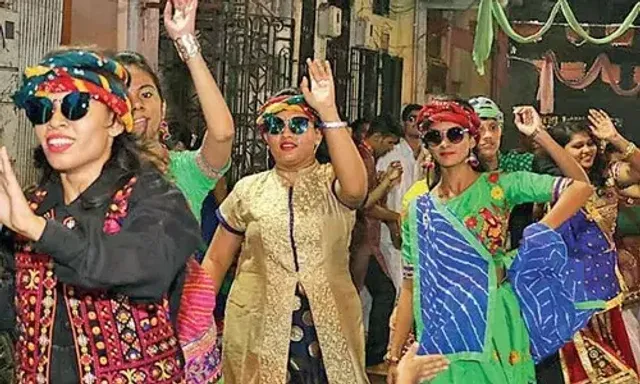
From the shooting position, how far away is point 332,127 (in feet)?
13.8

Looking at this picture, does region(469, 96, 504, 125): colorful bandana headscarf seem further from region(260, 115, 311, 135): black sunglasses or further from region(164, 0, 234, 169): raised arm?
region(164, 0, 234, 169): raised arm

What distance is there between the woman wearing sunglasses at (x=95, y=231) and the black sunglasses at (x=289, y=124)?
1800 millimetres

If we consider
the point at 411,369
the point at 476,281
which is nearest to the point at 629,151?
the point at 476,281

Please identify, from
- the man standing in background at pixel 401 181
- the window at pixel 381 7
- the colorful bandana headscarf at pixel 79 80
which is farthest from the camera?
the window at pixel 381 7

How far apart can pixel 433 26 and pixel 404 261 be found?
336 inches

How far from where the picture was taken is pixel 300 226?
448 centimetres

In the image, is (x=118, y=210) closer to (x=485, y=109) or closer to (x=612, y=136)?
(x=485, y=109)

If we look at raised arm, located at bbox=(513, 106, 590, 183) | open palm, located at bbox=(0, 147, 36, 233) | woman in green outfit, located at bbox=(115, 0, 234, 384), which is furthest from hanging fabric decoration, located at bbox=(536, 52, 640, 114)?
open palm, located at bbox=(0, 147, 36, 233)

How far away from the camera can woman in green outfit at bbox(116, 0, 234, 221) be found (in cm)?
344

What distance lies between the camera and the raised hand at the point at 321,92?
418 centimetres

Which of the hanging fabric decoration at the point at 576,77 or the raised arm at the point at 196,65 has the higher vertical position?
the hanging fabric decoration at the point at 576,77

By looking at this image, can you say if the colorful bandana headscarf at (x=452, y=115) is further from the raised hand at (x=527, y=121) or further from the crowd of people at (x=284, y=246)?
the raised hand at (x=527, y=121)

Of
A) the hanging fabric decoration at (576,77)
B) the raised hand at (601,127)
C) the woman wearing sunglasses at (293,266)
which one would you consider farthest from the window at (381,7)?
the woman wearing sunglasses at (293,266)

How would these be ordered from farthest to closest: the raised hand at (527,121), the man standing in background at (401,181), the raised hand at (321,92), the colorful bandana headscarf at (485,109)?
the man standing in background at (401,181) < the colorful bandana headscarf at (485,109) < the raised hand at (527,121) < the raised hand at (321,92)
